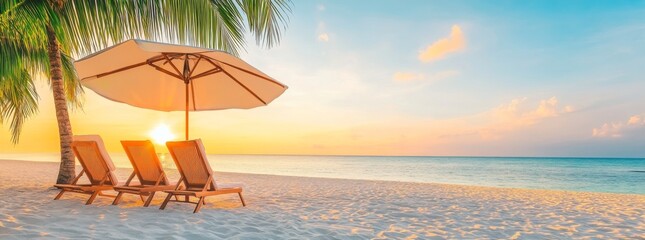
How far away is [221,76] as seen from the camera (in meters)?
6.46

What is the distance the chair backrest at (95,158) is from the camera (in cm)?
563

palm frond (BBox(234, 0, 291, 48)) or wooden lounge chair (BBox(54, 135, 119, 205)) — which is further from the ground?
palm frond (BBox(234, 0, 291, 48))

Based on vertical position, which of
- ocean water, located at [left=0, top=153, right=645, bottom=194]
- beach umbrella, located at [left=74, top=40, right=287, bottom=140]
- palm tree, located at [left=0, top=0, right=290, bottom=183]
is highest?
palm tree, located at [left=0, top=0, right=290, bottom=183]

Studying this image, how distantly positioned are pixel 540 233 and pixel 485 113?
3062cm

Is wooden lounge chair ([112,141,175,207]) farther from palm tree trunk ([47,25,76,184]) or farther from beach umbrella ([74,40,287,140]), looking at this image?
palm tree trunk ([47,25,76,184])

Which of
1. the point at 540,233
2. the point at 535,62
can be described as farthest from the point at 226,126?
the point at 540,233

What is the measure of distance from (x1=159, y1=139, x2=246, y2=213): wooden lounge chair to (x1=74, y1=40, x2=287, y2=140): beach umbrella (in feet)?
3.40

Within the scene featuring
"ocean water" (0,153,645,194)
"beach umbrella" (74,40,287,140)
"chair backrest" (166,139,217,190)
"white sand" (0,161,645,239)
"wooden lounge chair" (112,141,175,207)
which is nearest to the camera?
"white sand" (0,161,645,239)

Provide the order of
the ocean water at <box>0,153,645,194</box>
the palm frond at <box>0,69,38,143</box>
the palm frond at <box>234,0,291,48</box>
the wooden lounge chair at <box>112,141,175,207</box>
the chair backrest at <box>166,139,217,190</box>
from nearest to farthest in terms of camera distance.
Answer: the chair backrest at <box>166,139,217,190</box> < the wooden lounge chair at <box>112,141,175,207</box> < the palm frond at <box>234,0,291,48</box> < the palm frond at <box>0,69,38,143</box> < the ocean water at <box>0,153,645,194</box>

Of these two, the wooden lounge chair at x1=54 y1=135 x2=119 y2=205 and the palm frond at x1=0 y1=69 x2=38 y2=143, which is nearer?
the wooden lounge chair at x1=54 y1=135 x2=119 y2=205

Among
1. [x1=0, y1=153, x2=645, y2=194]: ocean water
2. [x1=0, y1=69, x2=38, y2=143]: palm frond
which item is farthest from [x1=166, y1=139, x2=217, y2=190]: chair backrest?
[x1=0, y1=153, x2=645, y2=194]: ocean water

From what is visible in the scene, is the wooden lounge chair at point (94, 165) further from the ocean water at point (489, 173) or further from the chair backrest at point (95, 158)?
the ocean water at point (489, 173)

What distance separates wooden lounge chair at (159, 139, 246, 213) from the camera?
5.05 m

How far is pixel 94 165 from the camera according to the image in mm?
5824
